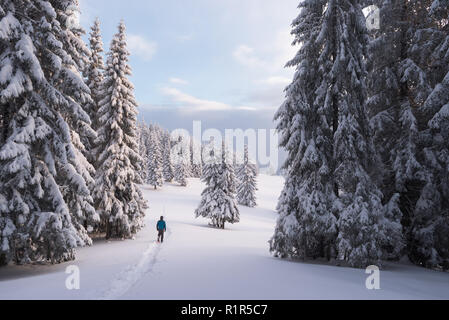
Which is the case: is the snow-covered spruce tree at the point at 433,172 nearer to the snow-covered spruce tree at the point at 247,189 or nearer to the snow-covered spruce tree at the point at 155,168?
the snow-covered spruce tree at the point at 247,189

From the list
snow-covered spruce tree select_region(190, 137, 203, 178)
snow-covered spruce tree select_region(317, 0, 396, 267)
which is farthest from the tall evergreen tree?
snow-covered spruce tree select_region(190, 137, 203, 178)

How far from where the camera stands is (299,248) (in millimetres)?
12555

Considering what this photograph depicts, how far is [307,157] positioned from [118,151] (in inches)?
509

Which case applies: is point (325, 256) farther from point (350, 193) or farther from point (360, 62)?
point (360, 62)

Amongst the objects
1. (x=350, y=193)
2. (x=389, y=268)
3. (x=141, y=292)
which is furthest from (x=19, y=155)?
(x=389, y=268)

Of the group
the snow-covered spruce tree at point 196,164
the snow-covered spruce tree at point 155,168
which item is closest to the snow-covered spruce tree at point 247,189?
the snow-covered spruce tree at point 155,168

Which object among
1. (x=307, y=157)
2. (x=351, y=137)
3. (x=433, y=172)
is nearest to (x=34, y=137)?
(x=307, y=157)

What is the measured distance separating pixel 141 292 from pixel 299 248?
7.92 metres

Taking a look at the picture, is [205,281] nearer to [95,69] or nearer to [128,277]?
[128,277]

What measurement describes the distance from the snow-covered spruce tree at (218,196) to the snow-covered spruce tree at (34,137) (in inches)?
916

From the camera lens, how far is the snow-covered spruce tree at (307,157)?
12.0m

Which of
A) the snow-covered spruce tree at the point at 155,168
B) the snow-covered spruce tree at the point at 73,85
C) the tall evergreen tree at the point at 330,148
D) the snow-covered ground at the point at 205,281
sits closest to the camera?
the snow-covered ground at the point at 205,281

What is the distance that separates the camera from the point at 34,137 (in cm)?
978

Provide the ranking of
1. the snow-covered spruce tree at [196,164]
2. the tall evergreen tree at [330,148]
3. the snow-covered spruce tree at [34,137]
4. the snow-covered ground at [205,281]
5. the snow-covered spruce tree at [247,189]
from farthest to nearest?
the snow-covered spruce tree at [196,164], the snow-covered spruce tree at [247,189], the tall evergreen tree at [330,148], the snow-covered spruce tree at [34,137], the snow-covered ground at [205,281]
